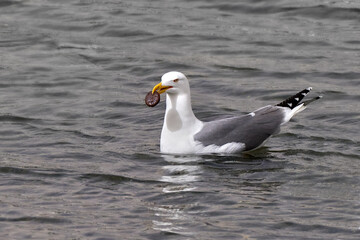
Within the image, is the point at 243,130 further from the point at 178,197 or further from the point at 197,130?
the point at 178,197

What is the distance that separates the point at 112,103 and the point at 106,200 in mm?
4052

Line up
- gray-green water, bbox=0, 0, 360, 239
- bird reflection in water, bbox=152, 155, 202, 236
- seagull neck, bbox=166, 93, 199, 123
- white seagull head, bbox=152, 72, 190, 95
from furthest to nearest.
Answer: seagull neck, bbox=166, 93, 199, 123 < white seagull head, bbox=152, 72, 190, 95 < gray-green water, bbox=0, 0, 360, 239 < bird reflection in water, bbox=152, 155, 202, 236

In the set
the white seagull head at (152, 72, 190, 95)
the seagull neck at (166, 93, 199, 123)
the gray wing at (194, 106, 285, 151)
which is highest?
the white seagull head at (152, 72, 190, 95)

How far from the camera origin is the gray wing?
33.7 feet

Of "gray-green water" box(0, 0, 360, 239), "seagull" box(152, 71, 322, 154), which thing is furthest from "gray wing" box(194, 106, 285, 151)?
"gray-green water" box(0, 0, 360, 239)

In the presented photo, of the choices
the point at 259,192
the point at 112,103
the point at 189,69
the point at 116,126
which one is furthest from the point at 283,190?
the point at 189,69

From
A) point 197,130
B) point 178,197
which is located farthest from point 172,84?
point 178,197

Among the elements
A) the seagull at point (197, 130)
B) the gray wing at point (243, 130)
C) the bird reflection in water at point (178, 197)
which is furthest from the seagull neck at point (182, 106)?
the bird reflection in water at point (178, 197)

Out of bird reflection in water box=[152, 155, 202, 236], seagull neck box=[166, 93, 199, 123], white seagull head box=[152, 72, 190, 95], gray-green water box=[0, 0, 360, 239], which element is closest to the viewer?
bird reflection in water box=[152, 155, 202, 236]

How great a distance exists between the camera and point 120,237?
7.71 metres

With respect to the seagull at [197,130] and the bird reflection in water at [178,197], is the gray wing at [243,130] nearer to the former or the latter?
the seagull at [197,130]

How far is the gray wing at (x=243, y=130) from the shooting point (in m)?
10.3

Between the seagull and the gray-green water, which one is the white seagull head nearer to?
the seagull

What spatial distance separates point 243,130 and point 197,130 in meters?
0.54
